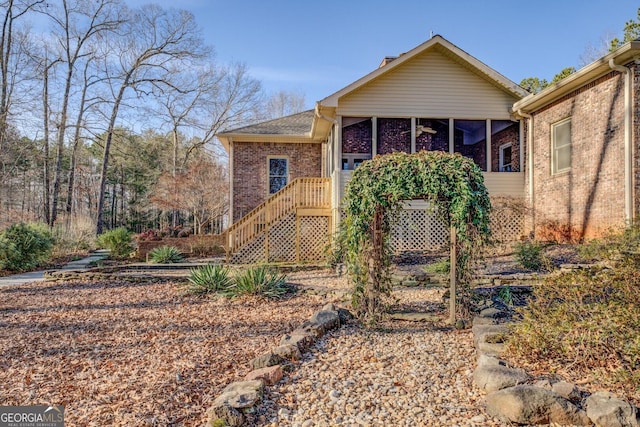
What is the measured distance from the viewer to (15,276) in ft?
32.5

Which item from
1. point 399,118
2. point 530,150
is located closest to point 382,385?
point 399,118

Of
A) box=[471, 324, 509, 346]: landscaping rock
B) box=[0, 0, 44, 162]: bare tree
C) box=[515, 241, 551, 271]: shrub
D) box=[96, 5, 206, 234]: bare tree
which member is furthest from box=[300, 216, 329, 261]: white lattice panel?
box=[96, 5, 206, 234]: bare tree

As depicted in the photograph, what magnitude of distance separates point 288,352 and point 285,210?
7.90 m

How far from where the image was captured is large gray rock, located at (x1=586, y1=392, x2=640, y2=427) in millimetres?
2502

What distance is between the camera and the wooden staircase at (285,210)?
37.5ft

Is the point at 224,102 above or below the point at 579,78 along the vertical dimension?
above

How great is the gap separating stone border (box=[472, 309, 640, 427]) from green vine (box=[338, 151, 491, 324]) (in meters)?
2.02

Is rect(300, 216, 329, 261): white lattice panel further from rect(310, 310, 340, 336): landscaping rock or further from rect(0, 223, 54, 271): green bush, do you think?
rect(0, 223, 54, 271): green bush

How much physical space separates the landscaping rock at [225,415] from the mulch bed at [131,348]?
0.49 ft

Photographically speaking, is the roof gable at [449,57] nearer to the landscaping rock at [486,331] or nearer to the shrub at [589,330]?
the landscaping rock at [486,331]

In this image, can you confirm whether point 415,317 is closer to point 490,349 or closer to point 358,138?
point 490,349

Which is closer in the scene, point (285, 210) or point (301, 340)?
point (301, 340)

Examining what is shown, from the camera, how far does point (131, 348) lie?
444cm

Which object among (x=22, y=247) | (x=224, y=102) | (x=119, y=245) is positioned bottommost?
(x=119, y=245)
